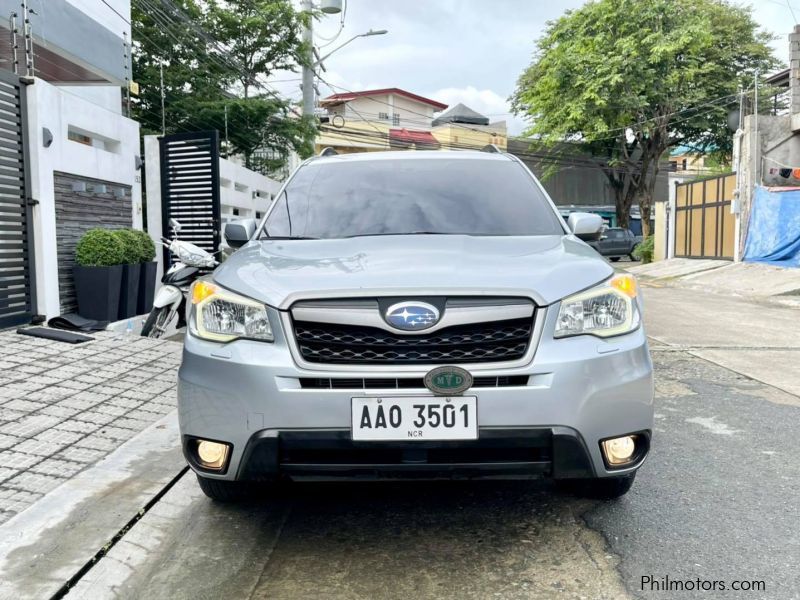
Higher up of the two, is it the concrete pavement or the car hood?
the car hood

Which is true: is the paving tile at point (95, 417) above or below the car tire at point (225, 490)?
below

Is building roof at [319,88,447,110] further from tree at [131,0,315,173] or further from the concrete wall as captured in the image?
the concrete wall

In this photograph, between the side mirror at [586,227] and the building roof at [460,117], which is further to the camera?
the building roof at [460,117]

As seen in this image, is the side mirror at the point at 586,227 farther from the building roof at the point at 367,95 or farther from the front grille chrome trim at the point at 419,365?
the building roof at the point at 367,95

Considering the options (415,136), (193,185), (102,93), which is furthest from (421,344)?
(415,136)

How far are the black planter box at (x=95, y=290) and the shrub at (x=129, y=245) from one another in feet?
0.86

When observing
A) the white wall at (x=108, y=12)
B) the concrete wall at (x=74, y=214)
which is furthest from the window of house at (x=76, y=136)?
the white wall at (x=108, y=12)

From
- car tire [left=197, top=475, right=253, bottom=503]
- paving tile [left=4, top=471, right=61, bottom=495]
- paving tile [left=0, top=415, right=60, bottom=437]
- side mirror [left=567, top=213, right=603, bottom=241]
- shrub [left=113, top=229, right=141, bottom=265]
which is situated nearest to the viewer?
car tire [left=197, top=475, right=253, bottom=503]

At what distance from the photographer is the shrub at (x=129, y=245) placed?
817 centimetres

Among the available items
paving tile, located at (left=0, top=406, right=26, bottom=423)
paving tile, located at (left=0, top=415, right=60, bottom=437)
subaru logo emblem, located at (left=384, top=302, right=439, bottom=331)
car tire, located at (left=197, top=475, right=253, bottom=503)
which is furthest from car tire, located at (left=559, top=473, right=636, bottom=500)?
paving tile, located at (left=0, top=406, right=26, bottom=423)

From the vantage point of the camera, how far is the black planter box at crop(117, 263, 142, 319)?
8250mm

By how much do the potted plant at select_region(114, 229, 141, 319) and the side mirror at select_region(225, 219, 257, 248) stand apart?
4.85 meters

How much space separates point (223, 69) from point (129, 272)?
42.9 feet

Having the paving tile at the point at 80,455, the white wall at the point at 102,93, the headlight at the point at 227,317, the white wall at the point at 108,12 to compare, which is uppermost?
the white wall at the point at 108,12
